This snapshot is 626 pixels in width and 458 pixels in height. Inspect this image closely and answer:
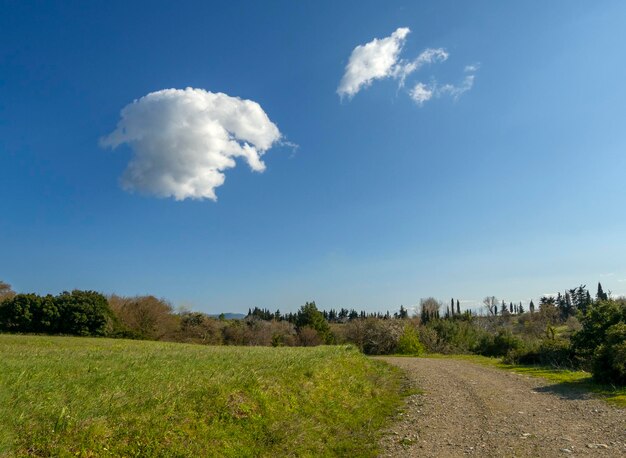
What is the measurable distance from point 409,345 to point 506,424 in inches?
1522

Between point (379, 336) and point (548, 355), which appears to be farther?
point (379, 336)

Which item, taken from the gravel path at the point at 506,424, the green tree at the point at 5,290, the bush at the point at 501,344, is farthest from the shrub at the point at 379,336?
the green tree at the point at 5,290

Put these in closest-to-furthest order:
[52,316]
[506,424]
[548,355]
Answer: [506,424] < [548,355] < [52,316]

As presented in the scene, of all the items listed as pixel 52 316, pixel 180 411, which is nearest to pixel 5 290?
pixel 52 316

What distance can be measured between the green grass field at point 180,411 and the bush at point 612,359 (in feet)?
31.6

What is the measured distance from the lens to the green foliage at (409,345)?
158ft

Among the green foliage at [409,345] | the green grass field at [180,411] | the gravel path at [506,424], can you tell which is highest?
the green grass field at [180,411]

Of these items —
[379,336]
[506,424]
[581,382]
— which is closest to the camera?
[506,424]

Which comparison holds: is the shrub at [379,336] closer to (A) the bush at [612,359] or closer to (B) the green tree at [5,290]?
(A) the bush at [612,359]

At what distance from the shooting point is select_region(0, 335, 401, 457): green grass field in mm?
6801

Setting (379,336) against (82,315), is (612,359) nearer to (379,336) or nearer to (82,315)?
(379,336)

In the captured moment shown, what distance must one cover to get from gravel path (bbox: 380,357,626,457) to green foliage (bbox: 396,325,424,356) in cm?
3107

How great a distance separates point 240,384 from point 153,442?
13.3 ft

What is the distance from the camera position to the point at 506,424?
37.4 ft
